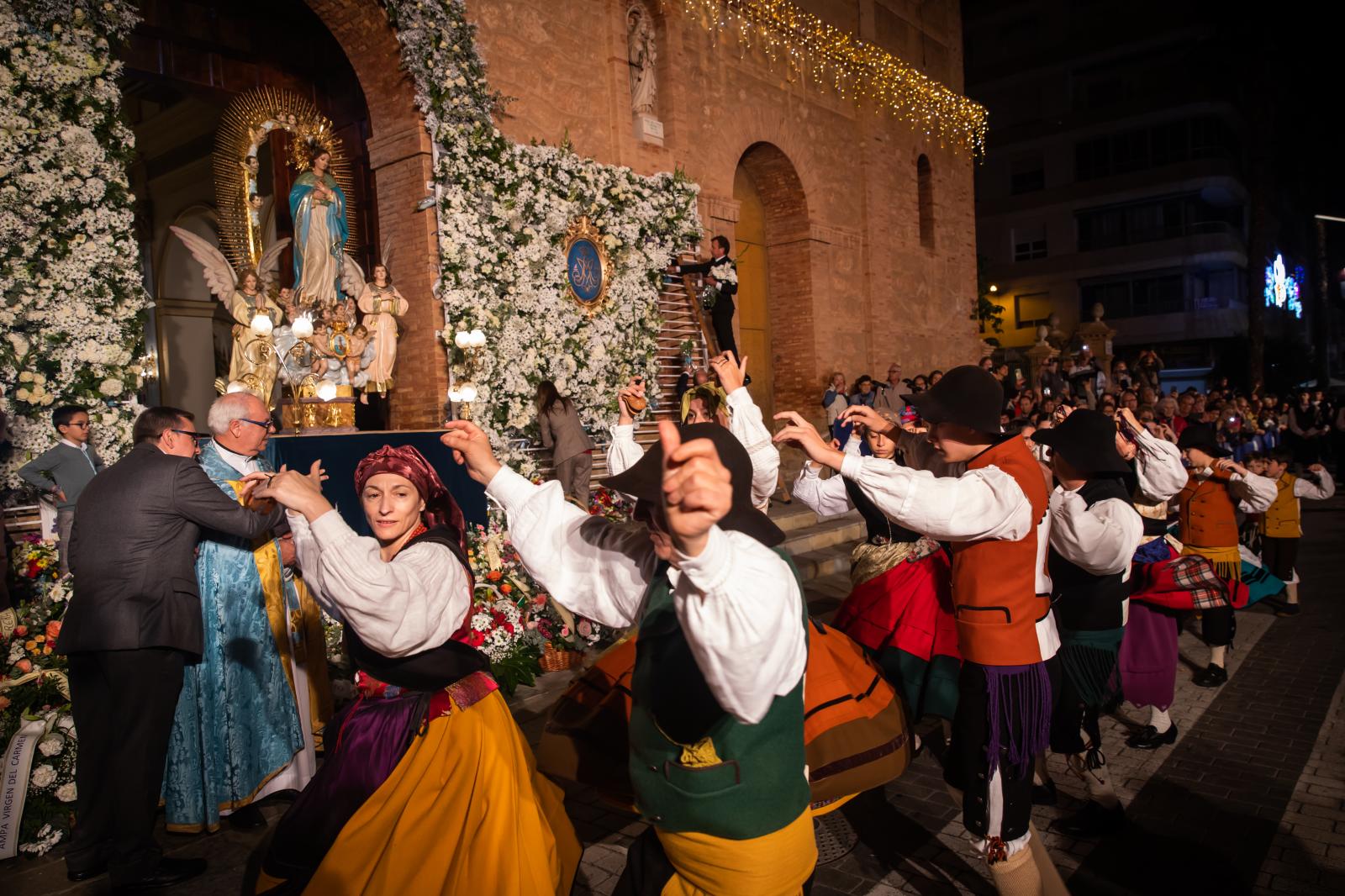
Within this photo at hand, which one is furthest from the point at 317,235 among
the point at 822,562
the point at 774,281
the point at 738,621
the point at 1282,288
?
the point at 1282,288

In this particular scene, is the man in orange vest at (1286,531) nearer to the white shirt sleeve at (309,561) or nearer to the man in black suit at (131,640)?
the white shirt sleeve at (309,561)

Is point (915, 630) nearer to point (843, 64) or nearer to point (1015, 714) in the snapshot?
point (1015, 714)

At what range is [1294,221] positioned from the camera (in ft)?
186

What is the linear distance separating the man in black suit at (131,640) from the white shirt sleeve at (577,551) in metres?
2.22

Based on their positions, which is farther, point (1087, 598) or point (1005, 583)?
point (1087, 598)

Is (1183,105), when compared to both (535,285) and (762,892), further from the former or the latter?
(762,892)

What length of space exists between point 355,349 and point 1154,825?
865 cm

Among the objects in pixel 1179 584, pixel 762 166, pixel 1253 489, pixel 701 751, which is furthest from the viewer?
pixel 762 166

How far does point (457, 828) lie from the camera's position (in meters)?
2.67

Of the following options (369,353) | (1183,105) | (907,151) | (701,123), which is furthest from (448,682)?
(1183,105)

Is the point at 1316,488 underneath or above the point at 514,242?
underneath

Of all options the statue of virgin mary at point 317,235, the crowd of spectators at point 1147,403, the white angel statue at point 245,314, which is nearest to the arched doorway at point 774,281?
the crowd of spectators at point 1147,403

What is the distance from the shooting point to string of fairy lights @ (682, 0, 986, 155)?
15703 millimetres

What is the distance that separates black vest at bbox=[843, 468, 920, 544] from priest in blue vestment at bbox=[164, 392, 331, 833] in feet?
11.1
